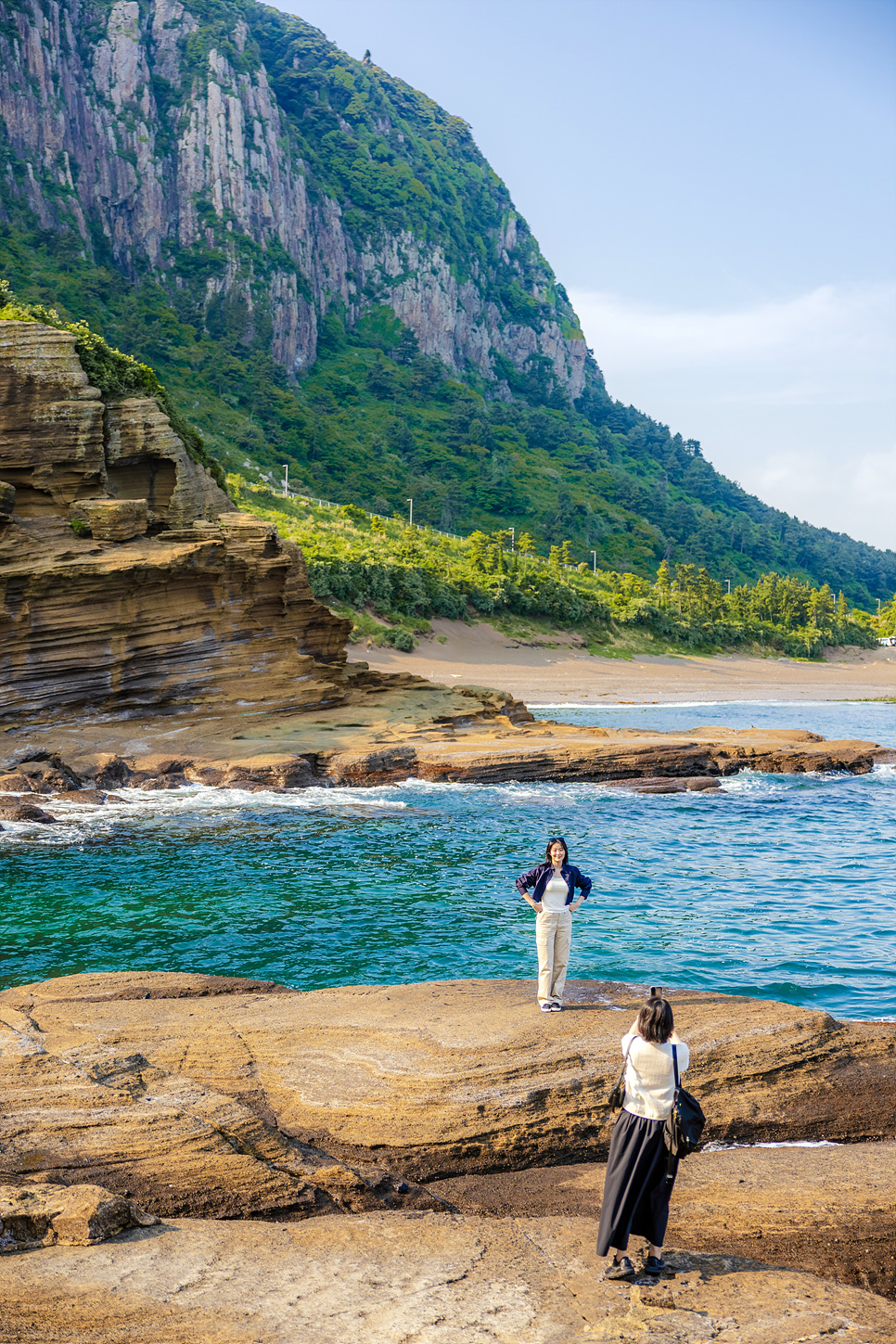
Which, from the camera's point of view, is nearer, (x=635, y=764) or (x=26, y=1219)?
(x=26, y=1219)

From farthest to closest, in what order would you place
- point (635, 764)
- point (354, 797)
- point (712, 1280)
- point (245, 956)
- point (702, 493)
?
point (702, 493)
point (635, 764)
point (354, 797)
point (245, 956)
point (712, 1280)

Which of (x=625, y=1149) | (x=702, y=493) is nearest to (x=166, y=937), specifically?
(x=625, y=1149)

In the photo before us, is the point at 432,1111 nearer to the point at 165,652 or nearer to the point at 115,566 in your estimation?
the point at 115,566

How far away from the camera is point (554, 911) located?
929 cm

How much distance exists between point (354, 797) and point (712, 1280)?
1998 cm

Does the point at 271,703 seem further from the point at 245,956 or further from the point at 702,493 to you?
the point at 702,493

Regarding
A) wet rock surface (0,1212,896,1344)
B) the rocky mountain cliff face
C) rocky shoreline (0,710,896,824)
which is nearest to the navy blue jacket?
wet rock surface (0,1212,896,1344)

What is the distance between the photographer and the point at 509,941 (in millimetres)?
13773

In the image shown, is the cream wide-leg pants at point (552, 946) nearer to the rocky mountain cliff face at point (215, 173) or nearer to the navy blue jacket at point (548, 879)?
the navy blue jacket at point (548, 879)

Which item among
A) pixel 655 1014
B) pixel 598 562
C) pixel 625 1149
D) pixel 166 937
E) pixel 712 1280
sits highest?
pixel 598 562

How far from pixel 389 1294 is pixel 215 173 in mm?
162602

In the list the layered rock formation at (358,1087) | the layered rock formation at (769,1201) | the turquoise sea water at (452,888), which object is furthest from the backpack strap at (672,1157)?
the turquoise sea water at (452,888)

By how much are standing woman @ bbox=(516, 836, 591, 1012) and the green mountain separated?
87964 mm

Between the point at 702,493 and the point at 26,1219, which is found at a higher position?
the point at 702,493
